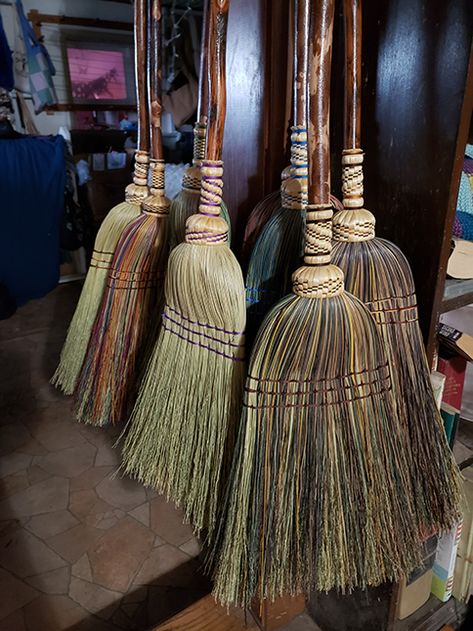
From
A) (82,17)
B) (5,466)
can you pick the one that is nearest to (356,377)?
(5,466)

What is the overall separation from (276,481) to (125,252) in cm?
61

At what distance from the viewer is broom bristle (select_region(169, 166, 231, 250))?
100cm

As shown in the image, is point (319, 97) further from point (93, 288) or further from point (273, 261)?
point (93, 288)

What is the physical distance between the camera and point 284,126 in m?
1.03

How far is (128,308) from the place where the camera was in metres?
1.11

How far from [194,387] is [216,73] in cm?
51

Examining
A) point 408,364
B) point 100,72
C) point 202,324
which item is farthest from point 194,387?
point 100,72

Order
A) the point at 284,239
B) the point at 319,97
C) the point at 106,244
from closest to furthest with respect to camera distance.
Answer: the point at 319,97 → the point at 284,239 → the point at 106,244

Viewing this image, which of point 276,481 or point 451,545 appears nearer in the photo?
point 276,481

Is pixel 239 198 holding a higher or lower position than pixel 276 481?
higher

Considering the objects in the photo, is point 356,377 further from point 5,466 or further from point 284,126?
point 5,466

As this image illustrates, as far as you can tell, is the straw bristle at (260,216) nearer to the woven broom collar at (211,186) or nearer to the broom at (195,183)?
the broom at (195,183)

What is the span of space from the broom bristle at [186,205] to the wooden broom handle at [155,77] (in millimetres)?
94

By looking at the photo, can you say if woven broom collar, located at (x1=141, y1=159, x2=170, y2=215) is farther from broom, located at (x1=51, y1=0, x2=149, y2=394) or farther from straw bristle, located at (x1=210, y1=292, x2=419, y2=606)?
straw bristle, located at (x1=210, y1=292, x2=419, y2=606)
